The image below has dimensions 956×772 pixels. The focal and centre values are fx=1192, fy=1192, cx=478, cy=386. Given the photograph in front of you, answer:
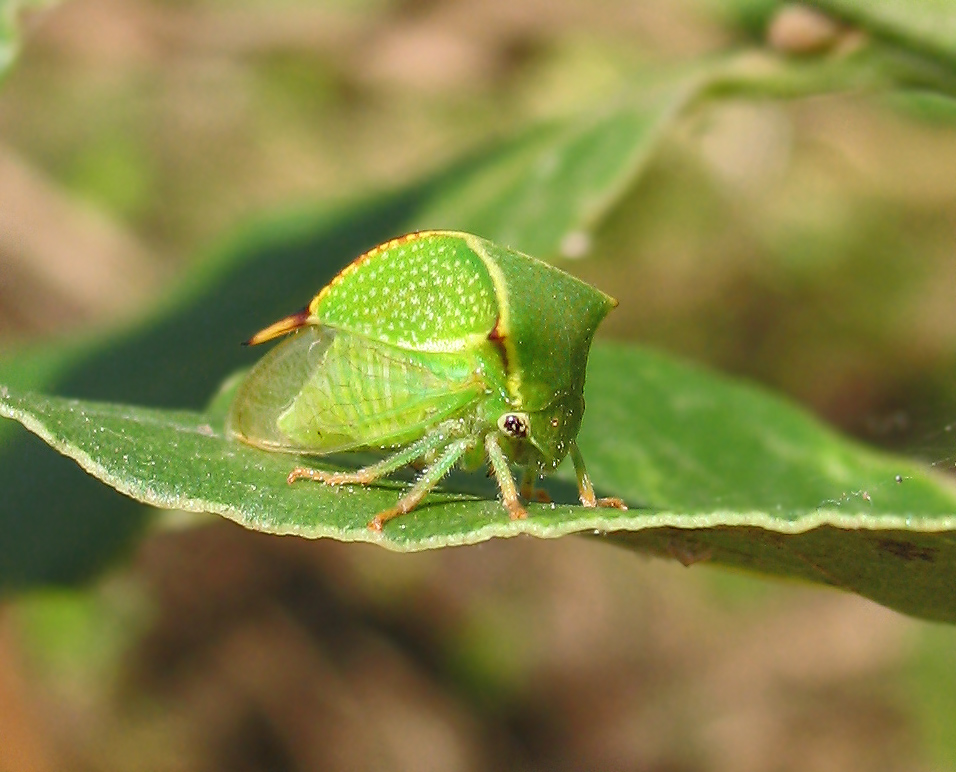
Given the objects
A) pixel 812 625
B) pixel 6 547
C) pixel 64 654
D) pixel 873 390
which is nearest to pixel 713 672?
pixel 812 625

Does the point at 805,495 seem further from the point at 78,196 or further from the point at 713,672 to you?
the point at 78,196

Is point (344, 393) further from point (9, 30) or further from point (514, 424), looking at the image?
point (9, 30)

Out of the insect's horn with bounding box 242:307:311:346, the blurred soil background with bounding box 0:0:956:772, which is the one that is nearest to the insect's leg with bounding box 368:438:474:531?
the insect's horn with bounding box 242:307:311:346

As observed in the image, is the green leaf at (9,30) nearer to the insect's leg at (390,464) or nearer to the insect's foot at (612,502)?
the insect's leg at (390,464)

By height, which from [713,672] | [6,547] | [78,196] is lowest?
[713,672]

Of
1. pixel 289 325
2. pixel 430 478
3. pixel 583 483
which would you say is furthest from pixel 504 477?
pixel 289 325

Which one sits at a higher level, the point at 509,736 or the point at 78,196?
the point at 78,196

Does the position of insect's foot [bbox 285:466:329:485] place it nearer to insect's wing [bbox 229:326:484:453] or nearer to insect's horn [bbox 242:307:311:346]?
insect's wing [bbox 229:326:484:453]
